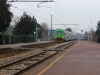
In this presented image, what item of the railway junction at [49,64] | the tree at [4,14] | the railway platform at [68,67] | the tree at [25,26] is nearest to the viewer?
the railway platform at [68,67]

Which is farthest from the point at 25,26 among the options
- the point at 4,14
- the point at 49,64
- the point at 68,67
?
the point at 68,67

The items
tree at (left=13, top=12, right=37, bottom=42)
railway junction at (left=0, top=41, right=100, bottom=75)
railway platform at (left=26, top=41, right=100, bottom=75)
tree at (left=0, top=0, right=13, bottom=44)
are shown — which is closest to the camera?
railway platform at (left=26, top=41, right=100, bottom=75)

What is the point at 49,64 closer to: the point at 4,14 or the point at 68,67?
the point at 68,67

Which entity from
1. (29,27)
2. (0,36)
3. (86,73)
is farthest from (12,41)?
(86,73)

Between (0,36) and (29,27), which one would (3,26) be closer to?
(0,36)

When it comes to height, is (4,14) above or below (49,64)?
above

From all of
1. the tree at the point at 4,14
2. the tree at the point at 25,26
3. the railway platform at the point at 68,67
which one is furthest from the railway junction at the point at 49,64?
the tree at the point at 25,26

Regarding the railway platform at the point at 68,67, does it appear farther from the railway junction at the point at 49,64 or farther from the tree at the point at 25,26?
the tree at the point at 25,26

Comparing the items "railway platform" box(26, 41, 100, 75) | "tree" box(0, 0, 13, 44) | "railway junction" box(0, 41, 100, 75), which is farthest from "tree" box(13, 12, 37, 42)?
"railway platform" box(26, 41, 100, 75)

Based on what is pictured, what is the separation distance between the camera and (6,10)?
167ft

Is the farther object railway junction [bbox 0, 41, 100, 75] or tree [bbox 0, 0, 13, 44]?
tree [bbox 0, 0, 13, 44]

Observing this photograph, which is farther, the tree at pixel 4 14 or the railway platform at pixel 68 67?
the tree at pixel 4 14

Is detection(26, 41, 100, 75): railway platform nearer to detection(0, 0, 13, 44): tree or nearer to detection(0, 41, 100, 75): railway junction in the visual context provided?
detection(0, 41, 100, 75): railway junction

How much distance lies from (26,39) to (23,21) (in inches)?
207
